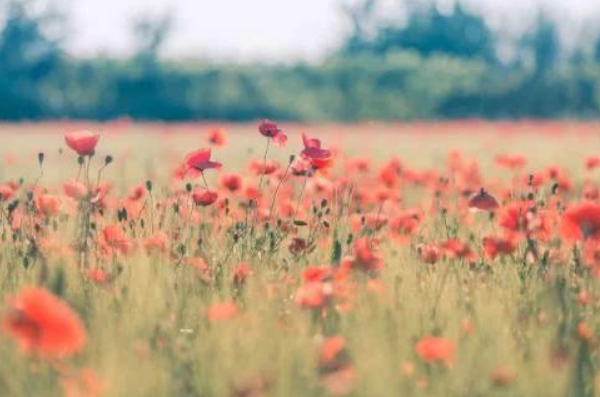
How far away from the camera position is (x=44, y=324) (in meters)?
1.27

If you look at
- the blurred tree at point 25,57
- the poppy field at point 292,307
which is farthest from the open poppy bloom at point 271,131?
the blurred tree at point 25,57

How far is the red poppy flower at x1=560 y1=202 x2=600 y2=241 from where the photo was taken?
2076 mm

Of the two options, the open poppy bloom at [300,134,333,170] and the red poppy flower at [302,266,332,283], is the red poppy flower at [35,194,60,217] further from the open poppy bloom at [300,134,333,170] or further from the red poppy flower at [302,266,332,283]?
the red poppy flower at [302,266,332,283]

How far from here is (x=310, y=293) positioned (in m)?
1.83

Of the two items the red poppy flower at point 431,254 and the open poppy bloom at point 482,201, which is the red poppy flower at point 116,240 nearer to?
the red poppy flower at point 431,254

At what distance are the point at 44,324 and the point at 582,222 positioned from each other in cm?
121

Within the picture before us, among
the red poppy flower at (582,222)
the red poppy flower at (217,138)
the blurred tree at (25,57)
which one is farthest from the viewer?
the blurred tree at (25,57)

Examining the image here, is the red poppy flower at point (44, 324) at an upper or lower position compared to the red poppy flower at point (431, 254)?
upper

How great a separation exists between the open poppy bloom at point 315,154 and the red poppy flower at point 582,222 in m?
0.77

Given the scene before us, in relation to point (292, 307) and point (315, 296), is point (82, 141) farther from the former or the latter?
point (315, 296)

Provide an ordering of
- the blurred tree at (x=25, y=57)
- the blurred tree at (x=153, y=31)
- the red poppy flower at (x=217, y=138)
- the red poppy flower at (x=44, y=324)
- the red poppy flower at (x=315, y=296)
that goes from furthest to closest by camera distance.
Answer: the blurred tree at (x=153, y=31), the blurred tree at (x=25, y=57), the red poppy flower at (x=217, y=138), the red poppy flower at (x=315, y=296), the red poppy flower at (x=44, y=324)

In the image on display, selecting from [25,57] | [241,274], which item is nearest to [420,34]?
[25,57]

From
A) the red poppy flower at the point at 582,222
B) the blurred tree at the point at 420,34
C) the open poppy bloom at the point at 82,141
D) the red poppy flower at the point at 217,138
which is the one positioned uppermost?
the blurred tree at the point at 420,34

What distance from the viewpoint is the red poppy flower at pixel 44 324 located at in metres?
1.26
